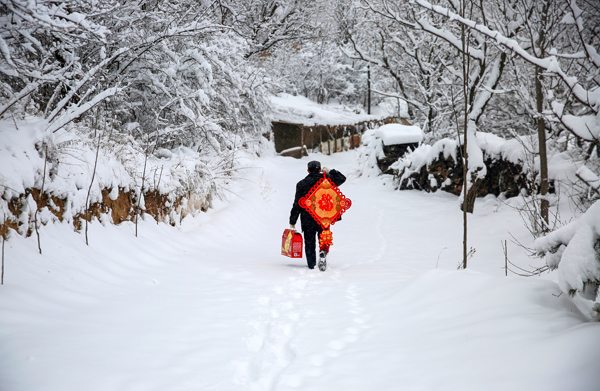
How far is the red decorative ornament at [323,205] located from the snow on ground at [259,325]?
571 millimetres

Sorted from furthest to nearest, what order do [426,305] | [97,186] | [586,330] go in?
1. [97,186]
2. [426,305]
3. [586,330]

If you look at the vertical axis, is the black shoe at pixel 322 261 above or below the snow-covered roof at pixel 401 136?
below

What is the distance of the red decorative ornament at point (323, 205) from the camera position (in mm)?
6047

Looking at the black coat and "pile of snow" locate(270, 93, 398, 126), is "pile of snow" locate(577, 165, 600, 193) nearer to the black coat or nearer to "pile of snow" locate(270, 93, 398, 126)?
the black coat

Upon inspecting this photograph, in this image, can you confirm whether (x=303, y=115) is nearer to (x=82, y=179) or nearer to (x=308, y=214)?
(x=308, y=214)

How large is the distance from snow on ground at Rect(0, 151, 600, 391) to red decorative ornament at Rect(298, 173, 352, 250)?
571mm

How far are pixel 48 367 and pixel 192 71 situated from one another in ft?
22.9

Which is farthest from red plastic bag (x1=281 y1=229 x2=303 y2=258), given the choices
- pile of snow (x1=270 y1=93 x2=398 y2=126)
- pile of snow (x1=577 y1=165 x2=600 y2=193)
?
pile of snow (x1=270 y1=93 x2=398 y2=126)

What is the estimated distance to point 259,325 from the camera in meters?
3.46

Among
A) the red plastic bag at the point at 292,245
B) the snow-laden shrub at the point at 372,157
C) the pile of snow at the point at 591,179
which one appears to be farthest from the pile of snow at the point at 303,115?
the pile of snow at the point at 591,179

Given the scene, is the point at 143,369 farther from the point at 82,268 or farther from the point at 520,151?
the point at 520,151

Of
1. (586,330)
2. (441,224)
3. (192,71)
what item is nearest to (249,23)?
(192,71)

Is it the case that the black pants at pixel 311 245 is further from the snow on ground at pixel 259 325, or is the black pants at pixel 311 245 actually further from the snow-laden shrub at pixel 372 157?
the snow-laden shrub at pixel 372 157

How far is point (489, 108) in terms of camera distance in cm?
1387
